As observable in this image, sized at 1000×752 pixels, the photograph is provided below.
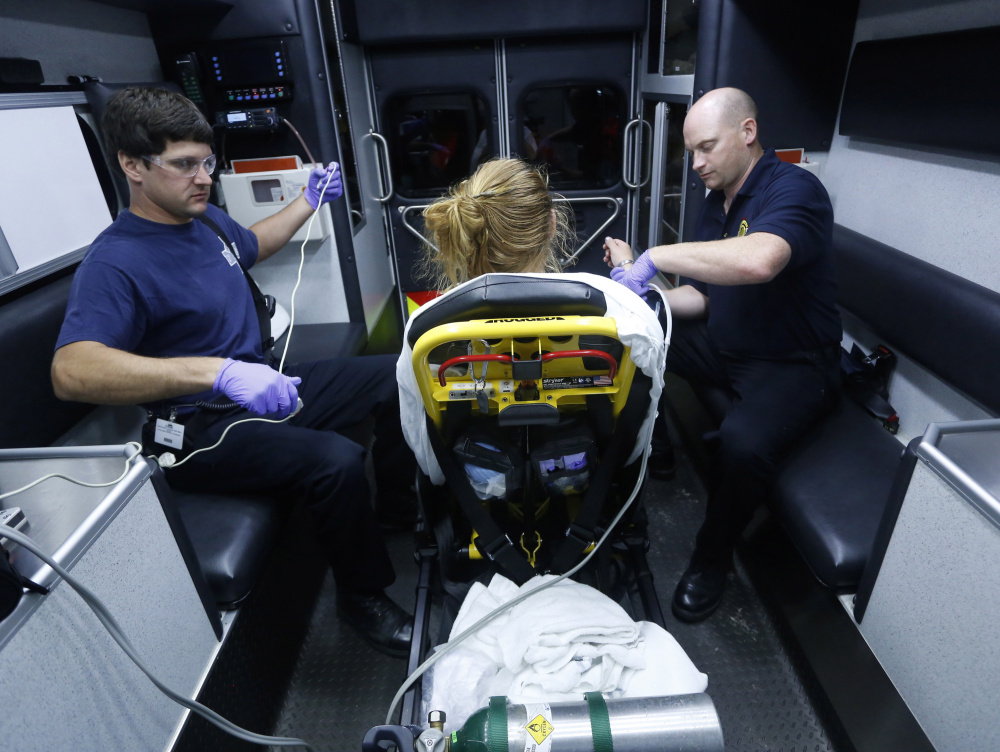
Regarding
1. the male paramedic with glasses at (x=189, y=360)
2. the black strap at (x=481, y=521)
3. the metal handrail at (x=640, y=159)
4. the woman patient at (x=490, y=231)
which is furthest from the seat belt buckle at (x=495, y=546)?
the metal handrail at (x=640, y=159)

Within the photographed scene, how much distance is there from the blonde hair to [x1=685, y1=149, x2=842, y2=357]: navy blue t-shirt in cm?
79

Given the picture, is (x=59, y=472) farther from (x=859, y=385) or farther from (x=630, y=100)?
(x=630, y=100)

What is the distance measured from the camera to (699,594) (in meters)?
2.04

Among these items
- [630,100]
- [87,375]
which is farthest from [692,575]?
[630,100]

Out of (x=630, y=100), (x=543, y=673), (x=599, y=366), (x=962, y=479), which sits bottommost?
(x=543, y=673)

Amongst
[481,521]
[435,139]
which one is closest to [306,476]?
[481,521]

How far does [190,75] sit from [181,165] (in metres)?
1.14

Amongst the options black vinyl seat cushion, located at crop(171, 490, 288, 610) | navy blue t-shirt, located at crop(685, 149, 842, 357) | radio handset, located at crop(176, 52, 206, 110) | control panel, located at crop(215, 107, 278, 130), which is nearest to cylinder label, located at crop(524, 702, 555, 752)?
black vinyl seat cushion, located at crop(171, 490, 288, 610)

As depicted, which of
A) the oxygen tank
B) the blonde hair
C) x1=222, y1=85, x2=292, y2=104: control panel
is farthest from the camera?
x1=222, y1=85, x2=292, y2=104: control panel

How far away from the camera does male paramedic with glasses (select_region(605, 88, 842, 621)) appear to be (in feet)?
6.18

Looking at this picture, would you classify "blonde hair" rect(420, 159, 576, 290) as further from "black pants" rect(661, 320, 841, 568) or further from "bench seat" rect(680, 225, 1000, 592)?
Answer: "bench seat" rect(680, 225, 1000, 592)

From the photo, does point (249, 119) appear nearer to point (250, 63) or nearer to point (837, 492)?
point (250, 63)

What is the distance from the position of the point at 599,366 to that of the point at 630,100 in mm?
2983

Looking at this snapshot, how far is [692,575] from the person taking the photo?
2074 mm
